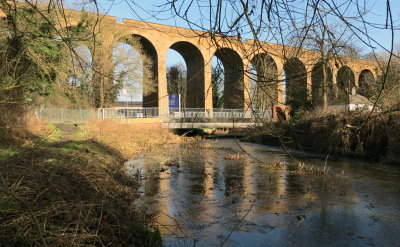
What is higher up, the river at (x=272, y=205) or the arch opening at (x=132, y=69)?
the arch opening at (x=132, y=69)

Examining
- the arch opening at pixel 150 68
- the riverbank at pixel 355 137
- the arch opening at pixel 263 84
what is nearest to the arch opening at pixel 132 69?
the arch opening at pixel 150 68

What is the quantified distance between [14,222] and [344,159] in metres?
16.3

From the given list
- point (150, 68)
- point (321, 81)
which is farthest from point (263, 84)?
point (150, 68)

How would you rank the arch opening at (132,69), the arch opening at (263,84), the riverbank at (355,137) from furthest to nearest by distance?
the arch opening at (132,69)
the riverbank at (355,137)
the arch opening at (263,84)

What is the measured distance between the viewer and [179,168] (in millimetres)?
14523

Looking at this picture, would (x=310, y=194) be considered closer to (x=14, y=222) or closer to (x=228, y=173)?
(x=228, y=173)

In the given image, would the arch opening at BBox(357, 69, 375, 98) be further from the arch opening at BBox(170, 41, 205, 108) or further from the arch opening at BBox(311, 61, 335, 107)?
the arch opening at BBox(170, 41, 205, 108)

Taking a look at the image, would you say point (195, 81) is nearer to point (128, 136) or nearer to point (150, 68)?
point (128, 136)

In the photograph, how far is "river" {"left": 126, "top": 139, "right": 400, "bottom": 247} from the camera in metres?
6.10

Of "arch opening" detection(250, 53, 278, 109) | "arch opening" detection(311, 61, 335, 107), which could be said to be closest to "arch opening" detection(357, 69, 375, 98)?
"arch opening" detection(311, 61, 335, 107)

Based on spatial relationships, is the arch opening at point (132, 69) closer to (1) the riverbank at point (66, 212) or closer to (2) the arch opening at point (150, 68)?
(2) the arch opening at point (150, 68)

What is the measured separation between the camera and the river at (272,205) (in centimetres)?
610

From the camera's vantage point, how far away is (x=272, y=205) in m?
8.30

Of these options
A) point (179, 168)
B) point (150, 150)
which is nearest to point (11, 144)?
point (179, 168)
